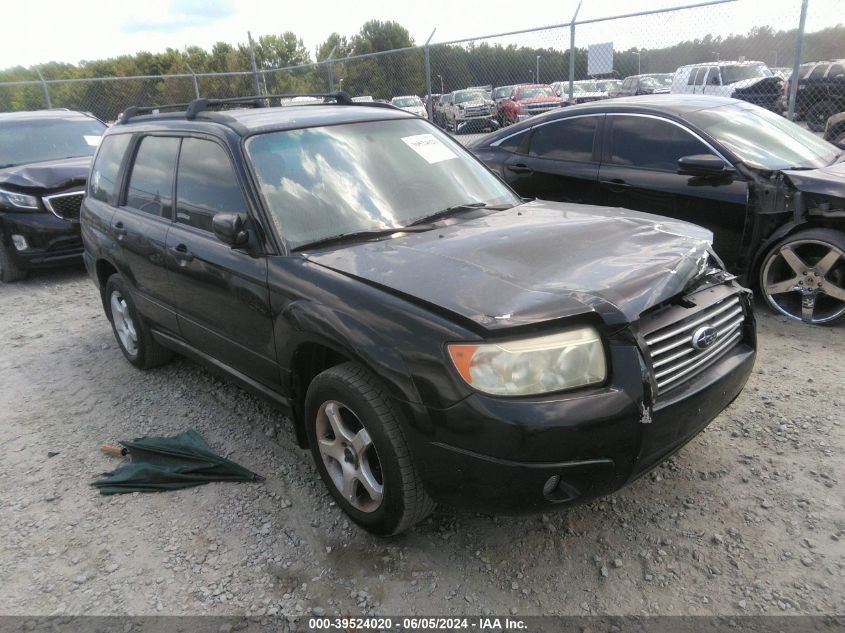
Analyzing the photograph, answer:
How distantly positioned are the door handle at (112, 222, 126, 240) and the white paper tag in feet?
6.52

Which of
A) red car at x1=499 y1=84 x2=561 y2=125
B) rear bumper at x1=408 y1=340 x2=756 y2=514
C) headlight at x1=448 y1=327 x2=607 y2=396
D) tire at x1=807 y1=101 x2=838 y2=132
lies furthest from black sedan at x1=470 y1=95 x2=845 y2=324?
red car at x1=499 y1=84 x2=561 y2=125

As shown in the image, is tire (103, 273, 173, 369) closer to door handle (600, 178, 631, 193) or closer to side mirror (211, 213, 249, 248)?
side mirror (211, 213, 249, 248)

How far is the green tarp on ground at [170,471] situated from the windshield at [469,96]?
15.4 metres

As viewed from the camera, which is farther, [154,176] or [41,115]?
[41,115]

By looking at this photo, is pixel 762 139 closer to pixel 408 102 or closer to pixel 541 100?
pixel 541 100

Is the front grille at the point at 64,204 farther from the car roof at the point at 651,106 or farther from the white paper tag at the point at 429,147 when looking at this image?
the car roof at the point at 651,106

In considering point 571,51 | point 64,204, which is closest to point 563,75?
point 571,51

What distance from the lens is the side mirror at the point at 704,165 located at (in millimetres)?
4527

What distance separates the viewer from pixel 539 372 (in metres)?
2.13

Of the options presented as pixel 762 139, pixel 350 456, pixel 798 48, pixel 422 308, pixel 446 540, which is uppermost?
pixel 798 48

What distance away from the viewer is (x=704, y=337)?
2439 millimetres

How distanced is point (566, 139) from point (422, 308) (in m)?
3.99

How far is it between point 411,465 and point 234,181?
66.9 inches

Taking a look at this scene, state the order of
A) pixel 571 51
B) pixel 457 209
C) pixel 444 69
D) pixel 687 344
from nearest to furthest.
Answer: pixel 687 344, pixel 457 209, pixel 571 51, pixel 444 69
